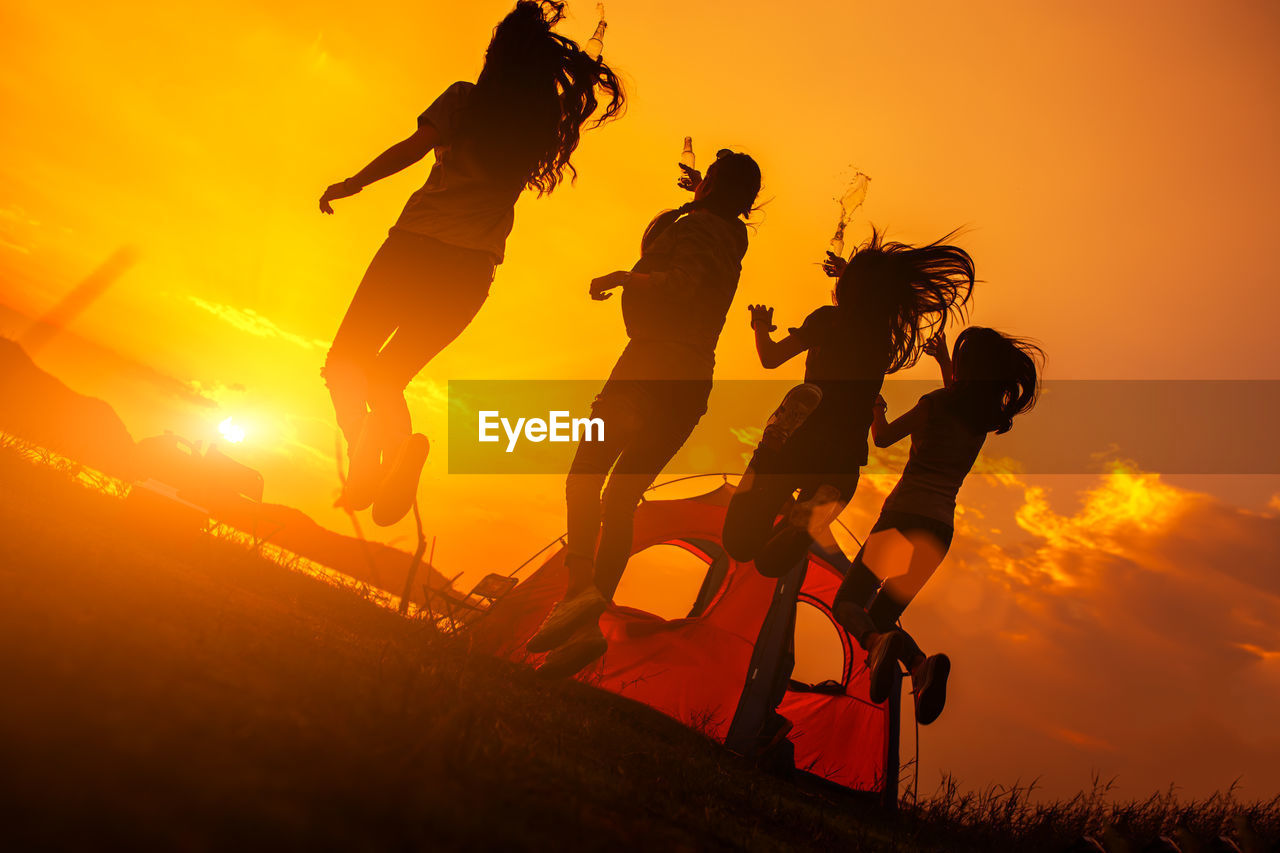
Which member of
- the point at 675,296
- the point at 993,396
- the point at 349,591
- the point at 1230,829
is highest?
the point at 993,396

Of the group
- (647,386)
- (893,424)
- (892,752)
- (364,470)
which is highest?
(893,424)

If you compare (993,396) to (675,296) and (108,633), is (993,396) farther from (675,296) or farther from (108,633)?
(108,633)

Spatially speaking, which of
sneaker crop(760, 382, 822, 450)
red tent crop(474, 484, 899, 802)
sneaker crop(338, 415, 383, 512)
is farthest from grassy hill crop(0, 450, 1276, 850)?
red tent crop(474, 484, 899, 802)

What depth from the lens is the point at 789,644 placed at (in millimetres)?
6160

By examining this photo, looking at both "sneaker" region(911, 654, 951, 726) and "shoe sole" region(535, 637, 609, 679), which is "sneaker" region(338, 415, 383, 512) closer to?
"shoe sole" region(535, 637, 609, 679)

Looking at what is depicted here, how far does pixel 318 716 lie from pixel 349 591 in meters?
6.41

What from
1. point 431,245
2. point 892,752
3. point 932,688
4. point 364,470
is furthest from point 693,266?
point 892,752

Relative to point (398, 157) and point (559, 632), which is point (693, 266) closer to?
point (398, 157)

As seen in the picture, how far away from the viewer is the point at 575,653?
2971 mm

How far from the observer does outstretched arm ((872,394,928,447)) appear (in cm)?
444

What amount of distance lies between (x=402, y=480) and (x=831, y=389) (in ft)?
8.66

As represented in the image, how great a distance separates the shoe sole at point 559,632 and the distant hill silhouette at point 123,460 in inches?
29.3

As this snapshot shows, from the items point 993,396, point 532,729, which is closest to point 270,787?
point 532,729

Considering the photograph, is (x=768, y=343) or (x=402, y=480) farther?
(x=768, y=343)
